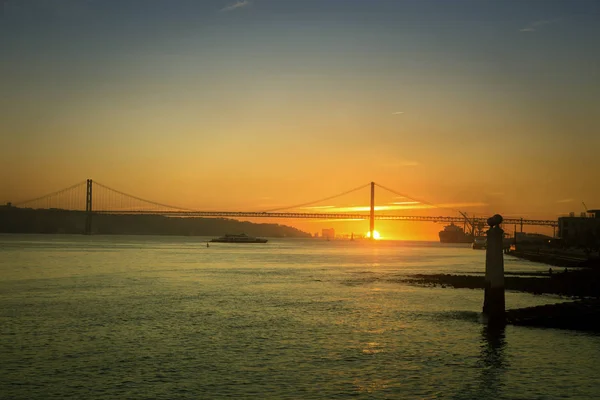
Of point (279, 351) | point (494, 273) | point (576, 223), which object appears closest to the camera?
point (279, 351)

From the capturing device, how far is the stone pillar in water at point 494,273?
81.9 feet

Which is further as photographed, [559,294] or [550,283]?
[550,283]

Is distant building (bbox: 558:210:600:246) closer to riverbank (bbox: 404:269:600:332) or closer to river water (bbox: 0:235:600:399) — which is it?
riverbank (bbox: 404:269:600:332)

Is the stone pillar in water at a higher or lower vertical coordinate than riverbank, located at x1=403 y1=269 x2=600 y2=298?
higher

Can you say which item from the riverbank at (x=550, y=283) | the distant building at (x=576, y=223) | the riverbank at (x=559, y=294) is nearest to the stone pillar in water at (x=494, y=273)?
the riverbank at (x=559, y=294)

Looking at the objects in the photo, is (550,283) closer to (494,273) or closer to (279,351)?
(494,273)

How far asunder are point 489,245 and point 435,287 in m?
22.7

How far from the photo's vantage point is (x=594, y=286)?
42.8m

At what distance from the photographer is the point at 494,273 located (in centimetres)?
2539

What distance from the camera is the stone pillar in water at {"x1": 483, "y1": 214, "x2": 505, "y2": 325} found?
25.0 m

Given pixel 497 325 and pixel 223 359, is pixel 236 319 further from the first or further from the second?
pixel 497 325

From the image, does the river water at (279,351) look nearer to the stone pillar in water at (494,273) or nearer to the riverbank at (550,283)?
the stone pillar in water at (494,273)

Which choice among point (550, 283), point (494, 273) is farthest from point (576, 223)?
point (494, 273)

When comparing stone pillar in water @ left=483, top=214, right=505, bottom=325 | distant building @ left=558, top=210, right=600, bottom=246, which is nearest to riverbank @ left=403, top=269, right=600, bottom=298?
stone pillar in water @ left=483, top=214, right=505, bottom=325
